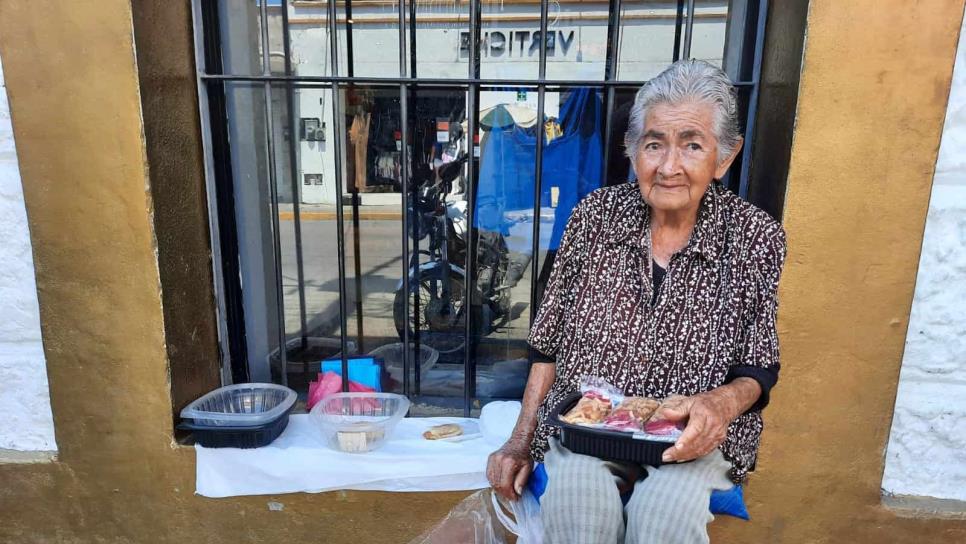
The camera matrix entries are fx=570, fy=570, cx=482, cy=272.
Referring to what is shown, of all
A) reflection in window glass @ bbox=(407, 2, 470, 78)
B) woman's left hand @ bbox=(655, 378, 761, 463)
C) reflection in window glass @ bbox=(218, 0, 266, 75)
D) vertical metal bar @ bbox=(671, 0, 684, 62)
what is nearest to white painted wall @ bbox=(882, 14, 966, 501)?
vertical metal bar @ bbox=(671, 0, 684, 62)

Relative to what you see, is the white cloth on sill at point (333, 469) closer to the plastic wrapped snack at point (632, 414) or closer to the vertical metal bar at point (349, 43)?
the plastic wrapped snack at point (632, 414)

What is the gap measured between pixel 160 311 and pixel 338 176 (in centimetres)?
84

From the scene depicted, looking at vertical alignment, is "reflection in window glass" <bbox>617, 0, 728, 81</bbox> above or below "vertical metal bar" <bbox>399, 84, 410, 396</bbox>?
above

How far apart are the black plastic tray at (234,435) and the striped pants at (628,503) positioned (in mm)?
1186

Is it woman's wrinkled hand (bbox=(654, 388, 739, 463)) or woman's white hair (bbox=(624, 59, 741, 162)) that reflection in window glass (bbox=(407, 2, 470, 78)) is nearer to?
woman's white hair (bbox=(624, 59, 741, 162))

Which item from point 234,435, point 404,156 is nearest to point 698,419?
point 404,156

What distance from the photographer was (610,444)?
1353 millimetres

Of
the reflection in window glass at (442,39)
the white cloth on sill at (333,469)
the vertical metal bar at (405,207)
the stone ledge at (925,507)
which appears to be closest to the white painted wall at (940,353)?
the stone ledge at (925,507)

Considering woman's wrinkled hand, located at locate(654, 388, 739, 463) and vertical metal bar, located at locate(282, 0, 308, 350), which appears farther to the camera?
vertical metal bar, located at locate(282, 0, 308, 350)

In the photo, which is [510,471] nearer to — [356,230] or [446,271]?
[446,271]

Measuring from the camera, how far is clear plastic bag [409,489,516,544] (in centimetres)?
201

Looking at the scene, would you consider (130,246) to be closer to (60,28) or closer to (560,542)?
(60,28)

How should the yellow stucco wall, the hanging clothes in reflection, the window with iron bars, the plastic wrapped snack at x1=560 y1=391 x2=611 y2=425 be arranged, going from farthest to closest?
the hanging clothes in reflection
the window with iron bars
the yellow stucco wall
the plastic wrapped snack at x1=560 y1=391 x2=611 y2=425

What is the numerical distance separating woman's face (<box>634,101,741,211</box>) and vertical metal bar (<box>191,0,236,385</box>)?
1651mm
